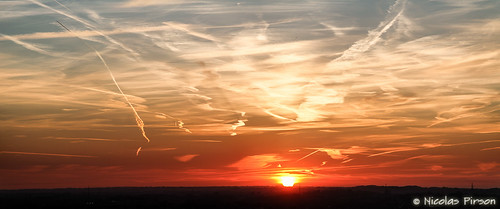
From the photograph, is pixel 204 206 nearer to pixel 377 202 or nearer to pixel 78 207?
pixel 78 207

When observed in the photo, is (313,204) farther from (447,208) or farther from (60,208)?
(60,208)

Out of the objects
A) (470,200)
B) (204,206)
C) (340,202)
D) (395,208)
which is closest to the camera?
(395,208)

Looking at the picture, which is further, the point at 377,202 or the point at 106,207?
the point at 377,202

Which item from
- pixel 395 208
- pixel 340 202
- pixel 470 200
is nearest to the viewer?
pixel 395 208

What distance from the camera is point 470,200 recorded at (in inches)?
6122

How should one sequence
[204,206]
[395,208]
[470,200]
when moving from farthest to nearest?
[470,200], [204,206], [395,208]

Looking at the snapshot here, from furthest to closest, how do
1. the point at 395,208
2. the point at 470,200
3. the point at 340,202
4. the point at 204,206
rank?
1. the point at 470,200
2. the point at 340,202
3. the point at 204,206
4. the point at 395,208

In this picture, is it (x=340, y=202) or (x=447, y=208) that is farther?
(x=340, y=202)

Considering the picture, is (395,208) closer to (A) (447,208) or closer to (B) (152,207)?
(A) (447,208)

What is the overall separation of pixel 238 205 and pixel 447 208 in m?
48.6

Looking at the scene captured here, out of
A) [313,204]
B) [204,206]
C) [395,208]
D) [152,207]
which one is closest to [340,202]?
[313,204]

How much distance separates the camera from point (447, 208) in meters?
127

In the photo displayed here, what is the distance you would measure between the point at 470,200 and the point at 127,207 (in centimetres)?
9418

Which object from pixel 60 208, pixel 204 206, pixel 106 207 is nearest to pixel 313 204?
pixel 204 206
